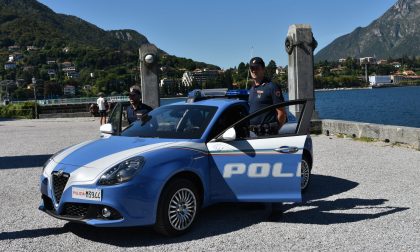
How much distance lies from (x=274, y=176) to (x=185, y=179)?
3.40 ft

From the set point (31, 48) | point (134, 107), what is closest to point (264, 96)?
point (134, 107)

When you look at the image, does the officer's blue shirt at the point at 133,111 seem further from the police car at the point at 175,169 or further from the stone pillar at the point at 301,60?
the stone pillar at the point at 301,60

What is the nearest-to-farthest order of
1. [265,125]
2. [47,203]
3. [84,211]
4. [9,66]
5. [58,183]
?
[84,211], [58,183], [47,203], [265,125], [9,66]

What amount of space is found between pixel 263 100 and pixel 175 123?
1403mm

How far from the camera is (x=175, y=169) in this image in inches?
193

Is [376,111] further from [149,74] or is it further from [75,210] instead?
[75,210]

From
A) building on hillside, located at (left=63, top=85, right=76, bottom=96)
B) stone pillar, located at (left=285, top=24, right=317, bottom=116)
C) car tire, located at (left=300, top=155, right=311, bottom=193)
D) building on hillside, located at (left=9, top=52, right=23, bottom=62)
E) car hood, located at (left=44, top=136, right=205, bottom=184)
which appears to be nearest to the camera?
car hood, located at (left=44, top=136, right=205, bottom=184)

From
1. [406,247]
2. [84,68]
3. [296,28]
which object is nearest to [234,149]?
[406,247]

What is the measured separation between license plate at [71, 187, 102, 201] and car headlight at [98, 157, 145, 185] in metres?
0.10

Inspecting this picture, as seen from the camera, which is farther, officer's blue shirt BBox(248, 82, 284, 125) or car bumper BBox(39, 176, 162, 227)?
officer's blue shirt BBox(248, 82, 284, 125)

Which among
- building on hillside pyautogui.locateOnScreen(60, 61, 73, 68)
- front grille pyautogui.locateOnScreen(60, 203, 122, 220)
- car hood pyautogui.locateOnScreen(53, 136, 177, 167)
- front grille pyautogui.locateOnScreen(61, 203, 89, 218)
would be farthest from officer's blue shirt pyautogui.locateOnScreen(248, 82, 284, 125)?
building on hillside pyautogui.locateOnScreen(60, 61, 73, 68)

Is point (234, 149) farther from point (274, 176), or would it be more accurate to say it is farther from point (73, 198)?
point (73, 198)

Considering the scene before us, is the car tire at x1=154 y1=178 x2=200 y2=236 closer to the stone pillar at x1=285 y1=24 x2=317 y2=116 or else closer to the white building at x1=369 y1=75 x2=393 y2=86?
the stone pillar at x1=285 y1=24 x2=317 y2=116

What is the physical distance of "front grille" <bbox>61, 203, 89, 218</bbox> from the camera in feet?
15.8
